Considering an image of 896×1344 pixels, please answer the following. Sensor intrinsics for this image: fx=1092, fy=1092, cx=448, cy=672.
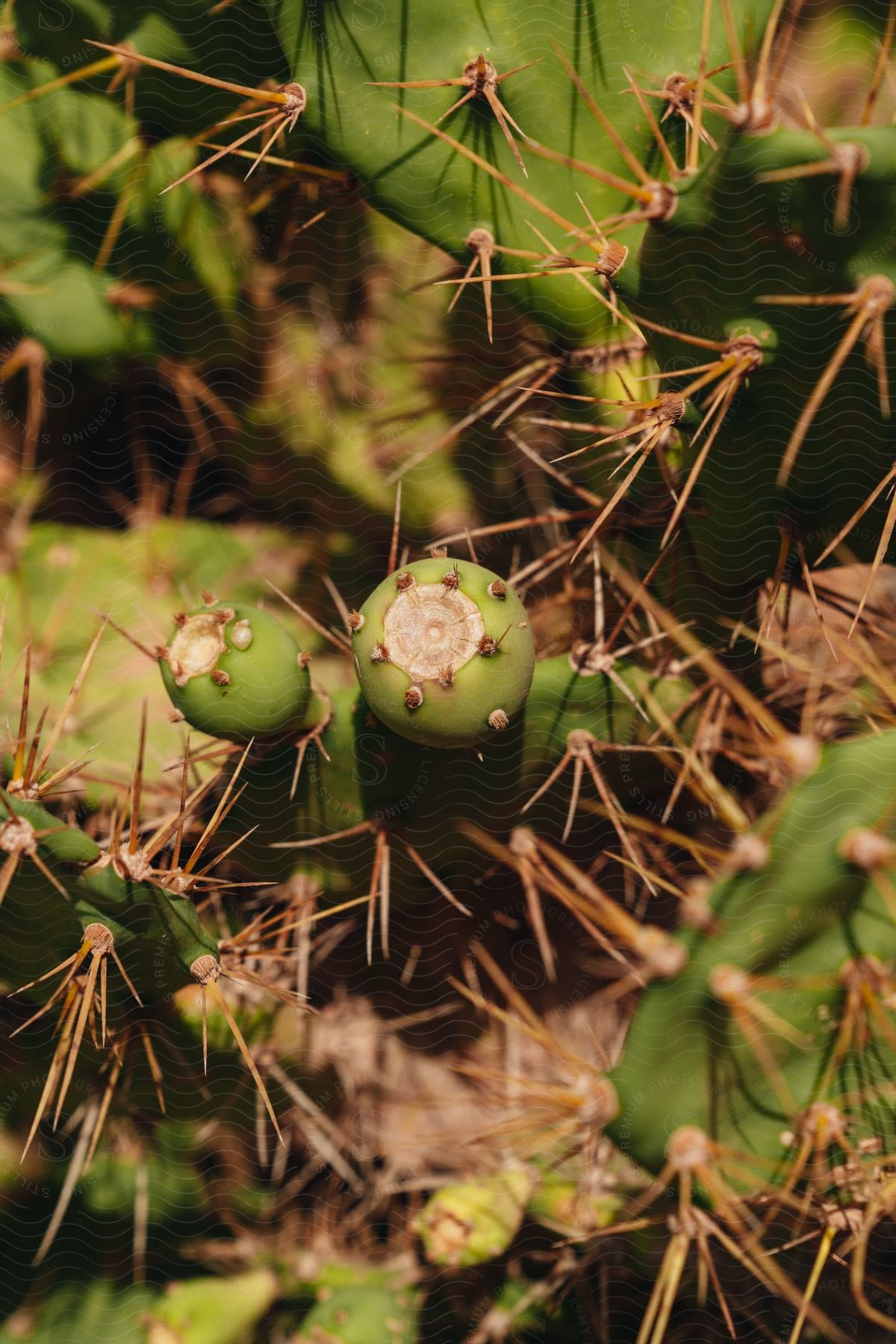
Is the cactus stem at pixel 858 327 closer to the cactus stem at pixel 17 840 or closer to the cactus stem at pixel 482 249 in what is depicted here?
the cactus stem at pixel 482 249

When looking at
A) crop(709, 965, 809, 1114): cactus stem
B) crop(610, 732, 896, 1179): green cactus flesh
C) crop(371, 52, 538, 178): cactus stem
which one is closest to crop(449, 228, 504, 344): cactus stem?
crop(371, 52, 538, 178): cactus stem

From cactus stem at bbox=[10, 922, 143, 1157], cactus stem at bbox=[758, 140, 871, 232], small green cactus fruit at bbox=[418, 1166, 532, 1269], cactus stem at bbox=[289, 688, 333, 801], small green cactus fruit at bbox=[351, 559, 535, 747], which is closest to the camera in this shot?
cactus stem at bbox=[758, 140, 871, 232]

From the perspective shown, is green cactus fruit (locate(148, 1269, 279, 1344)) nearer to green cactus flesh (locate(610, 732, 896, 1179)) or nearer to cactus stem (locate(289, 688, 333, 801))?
green cactus flesh (locate(610, 732, 896, 1179))

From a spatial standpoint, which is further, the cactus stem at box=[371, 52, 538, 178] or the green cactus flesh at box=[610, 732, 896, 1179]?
the cactus stem at box=[371, 52, 538, 178]

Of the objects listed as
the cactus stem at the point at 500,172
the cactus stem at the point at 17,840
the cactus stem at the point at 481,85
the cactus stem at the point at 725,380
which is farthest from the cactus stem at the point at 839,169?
the cactus stem at the point at 17,840

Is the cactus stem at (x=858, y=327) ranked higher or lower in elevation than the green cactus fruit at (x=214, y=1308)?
higher
